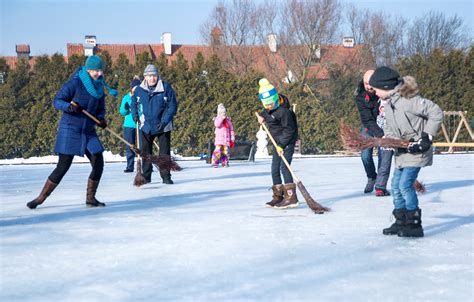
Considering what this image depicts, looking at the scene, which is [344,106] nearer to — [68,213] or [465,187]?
[465,187]

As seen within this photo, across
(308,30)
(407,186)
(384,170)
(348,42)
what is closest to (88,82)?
(407,186)

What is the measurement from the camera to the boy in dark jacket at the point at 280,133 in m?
7.42

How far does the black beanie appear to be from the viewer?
5.70 m

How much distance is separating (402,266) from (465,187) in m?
5.51

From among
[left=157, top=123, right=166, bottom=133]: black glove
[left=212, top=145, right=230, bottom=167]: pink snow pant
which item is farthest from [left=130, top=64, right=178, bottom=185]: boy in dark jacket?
[left=212, top=145, right=230, bottom=167]: pink snow pant

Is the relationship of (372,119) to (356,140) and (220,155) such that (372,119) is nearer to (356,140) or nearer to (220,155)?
(356,140)

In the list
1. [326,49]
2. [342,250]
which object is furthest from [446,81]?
[342,250]

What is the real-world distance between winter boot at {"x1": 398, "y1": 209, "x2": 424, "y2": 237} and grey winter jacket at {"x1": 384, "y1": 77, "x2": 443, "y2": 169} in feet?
1.29

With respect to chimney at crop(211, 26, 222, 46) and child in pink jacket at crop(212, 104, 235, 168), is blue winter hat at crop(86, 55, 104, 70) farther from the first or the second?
chimney at crop(211, 26, 222, 46)

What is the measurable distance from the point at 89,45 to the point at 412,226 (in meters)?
47.9

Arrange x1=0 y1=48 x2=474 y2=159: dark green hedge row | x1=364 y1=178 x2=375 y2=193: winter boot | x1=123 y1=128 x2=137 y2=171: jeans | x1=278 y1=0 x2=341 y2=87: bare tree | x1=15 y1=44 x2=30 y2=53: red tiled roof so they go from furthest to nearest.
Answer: x1=15 y1=44 x2=30 y2=53: red tiled roof
x1=278 y1=0 x2=341 y2=87: bare tree
x1=0 y1=48 x2=474 y2=159: dark green hedge row
x1=123 y1=128 x2=137 y2=171: jeans
x1=364 y1=178 x2=375 y2=193: winter boot

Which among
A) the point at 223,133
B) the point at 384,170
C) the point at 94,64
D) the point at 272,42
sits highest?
the point at 272,42

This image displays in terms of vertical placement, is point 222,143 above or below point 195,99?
below

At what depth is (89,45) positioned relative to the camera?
51094 mm
